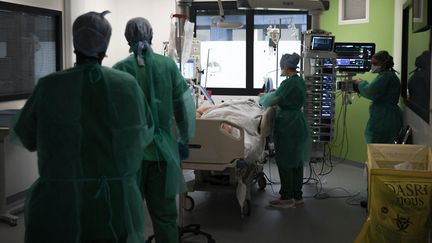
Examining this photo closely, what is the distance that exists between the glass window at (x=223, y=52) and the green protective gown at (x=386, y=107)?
2804mm

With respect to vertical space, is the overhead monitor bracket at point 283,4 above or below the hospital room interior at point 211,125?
above

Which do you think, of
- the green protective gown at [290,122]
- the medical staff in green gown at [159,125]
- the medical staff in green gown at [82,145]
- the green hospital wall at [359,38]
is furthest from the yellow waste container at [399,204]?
the green hospital wall at [359,38]

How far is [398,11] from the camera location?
5.69m

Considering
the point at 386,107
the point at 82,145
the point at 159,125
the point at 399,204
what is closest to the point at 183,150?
the point at 159,125

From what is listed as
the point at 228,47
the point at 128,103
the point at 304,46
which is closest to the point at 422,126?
the point at 304,46

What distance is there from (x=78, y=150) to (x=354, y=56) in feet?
12.2

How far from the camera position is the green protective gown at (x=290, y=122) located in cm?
439

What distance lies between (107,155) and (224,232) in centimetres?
203

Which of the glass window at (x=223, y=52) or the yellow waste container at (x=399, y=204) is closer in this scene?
the yellow waste container at (x=399, y=204)

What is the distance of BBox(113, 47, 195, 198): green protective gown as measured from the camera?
107 inches

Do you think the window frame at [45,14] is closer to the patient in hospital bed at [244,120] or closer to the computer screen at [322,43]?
the patient in hospital bed at [244,120]

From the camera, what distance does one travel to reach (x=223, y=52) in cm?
722

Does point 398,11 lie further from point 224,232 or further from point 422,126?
point 224,232

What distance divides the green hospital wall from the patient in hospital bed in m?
1.96
